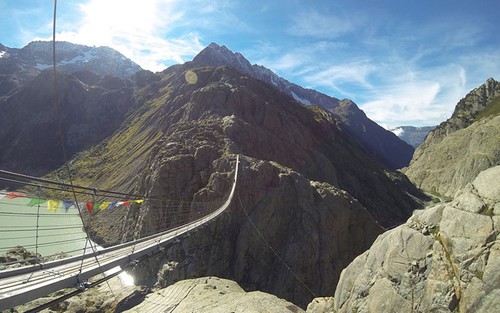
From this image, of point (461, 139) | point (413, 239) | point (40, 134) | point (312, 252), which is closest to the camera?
point (413, 239)

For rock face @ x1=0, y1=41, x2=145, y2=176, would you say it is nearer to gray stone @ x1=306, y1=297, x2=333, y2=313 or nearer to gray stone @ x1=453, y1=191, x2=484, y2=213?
gray stone @ x1=306, y1=297, x2=333, y2=313

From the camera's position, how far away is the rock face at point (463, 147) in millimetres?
77562

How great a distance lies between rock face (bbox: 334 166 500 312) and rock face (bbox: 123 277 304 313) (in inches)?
87.5

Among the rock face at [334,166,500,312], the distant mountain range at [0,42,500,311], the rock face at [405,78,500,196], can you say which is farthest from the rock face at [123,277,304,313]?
the rock face at [405,78,500,196]

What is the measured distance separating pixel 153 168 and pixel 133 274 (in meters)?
9.58

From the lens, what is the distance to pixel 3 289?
6.97 metres

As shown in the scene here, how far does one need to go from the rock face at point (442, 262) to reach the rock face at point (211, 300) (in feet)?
7.30

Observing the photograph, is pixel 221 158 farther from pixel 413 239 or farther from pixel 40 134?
pixel 40 134

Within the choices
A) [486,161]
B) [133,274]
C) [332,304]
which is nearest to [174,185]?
[133,274]

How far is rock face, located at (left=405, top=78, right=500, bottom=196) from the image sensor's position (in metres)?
77.6

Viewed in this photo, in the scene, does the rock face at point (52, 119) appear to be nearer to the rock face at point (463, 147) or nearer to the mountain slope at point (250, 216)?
the mountain slope at point (250, 216)

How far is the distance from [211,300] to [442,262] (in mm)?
7157

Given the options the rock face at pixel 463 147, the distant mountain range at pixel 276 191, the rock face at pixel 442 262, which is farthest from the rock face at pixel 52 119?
the rock face at pixel 442 262

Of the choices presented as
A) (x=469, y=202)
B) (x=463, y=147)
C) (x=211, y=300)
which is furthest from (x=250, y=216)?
(x=463, y=147)
